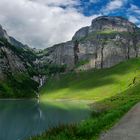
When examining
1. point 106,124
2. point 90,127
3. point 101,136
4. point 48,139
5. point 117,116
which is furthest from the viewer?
point 117,116

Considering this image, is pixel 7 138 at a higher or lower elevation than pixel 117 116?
lower

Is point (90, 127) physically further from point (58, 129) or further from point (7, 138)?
point (7, 138)

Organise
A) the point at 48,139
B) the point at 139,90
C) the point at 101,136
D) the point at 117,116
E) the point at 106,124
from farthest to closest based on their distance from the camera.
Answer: the point at 139,90 < the point at 117,116 < the point at 106,124 < the point at 101,136 < the point at 48,139

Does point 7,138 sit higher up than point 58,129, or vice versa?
point 58,129

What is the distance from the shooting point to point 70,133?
2945cm

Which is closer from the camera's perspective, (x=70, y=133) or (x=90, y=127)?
(x=70, y=133)

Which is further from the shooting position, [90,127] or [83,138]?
[90,127]

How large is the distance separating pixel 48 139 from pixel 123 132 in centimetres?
722

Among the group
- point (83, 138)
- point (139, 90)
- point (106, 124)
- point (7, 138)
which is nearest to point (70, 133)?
point (83, 138)

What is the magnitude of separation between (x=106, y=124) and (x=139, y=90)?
4577 inches

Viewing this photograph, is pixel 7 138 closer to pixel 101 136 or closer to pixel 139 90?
pixel 101 136

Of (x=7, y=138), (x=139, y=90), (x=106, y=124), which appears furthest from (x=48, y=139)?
(x=139, y=90)

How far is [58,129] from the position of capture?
34219 millimetres

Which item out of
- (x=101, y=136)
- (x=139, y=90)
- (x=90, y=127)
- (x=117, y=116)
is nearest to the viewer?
(x=101, y=136)
